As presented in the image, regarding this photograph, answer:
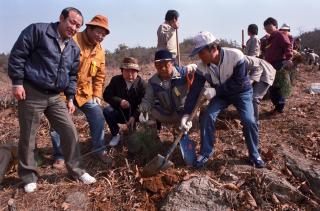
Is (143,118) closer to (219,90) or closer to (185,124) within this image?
(185,124)

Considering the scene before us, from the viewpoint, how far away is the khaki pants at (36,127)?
4.14 metres

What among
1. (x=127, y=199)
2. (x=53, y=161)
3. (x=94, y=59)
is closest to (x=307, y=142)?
(x=127, y=199)

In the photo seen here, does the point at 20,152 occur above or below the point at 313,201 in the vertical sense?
above

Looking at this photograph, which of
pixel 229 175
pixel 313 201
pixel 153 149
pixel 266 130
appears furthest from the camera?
pixel 266 130

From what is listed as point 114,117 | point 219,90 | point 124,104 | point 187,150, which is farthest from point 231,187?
point 114,117

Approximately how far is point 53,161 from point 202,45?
8.03 ft

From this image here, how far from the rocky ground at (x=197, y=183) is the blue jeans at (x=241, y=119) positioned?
243mm

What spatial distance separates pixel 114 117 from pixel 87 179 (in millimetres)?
1131

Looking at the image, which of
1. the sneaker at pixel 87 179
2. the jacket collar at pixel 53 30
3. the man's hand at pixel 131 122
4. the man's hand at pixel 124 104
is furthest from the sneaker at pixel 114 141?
the jacket collar at pixel 53 30

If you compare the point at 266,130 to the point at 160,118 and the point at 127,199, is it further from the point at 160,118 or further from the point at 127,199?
the point at 127,199

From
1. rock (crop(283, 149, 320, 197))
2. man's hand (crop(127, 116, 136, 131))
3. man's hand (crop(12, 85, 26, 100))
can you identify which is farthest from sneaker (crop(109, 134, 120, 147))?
rock (crop(283, 149, 320, 197))

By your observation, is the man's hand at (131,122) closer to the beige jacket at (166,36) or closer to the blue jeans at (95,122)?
the blue jeans at (95,122)

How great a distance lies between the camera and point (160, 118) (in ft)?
17.1

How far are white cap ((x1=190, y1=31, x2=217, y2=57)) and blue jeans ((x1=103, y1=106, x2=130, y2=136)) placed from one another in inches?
62.9
